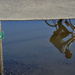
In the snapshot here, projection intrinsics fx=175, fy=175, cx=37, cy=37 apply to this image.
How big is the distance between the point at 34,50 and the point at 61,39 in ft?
4.20

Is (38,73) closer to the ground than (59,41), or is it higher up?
closer to the ground

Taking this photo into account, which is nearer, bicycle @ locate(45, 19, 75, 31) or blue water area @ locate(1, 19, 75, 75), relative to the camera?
blue water area @ locate(1, 19, 75, 75)

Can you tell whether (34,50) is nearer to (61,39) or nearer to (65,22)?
(61,39)

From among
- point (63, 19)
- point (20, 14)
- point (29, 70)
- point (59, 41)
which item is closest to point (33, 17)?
point (20, 14)

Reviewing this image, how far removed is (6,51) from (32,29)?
2048 mm

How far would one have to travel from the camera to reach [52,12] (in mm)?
7680

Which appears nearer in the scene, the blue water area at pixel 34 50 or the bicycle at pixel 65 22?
the blue water area at pixel 34 50

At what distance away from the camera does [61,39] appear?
244 inches

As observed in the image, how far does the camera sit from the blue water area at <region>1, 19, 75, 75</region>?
14.1 feet

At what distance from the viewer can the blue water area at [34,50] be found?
4301 millimetres

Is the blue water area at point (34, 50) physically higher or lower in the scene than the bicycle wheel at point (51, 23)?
lower

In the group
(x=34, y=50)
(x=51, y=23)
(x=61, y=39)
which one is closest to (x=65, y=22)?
(x=51, y=23)

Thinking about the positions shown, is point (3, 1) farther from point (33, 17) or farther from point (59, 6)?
point (59, 6)

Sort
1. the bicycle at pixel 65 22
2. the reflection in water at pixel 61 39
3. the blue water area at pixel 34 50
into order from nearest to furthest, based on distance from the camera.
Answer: the blue water area at pixel 34 50 < the reflection in water at pixel 61 39 < the bicycle at pixel 65 22
